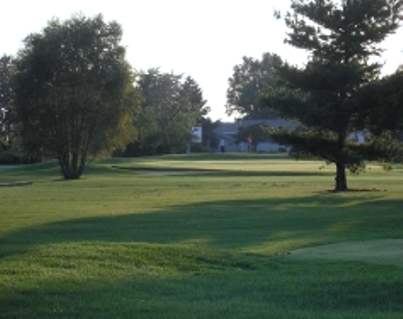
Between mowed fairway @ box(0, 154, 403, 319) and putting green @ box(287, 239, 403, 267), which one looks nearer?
mowed fairway @ box(0, 154, 403, 319)

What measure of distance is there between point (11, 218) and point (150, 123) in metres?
84.9

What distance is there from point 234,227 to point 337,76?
55.3 ft

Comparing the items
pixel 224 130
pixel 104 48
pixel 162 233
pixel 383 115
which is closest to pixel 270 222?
pixel 162 233

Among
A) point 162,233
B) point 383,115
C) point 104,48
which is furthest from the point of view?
point 104,48

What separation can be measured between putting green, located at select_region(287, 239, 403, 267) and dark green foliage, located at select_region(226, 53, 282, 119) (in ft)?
483

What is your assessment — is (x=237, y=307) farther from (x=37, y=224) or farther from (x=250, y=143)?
(x=250, y=143)

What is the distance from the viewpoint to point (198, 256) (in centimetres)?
1544

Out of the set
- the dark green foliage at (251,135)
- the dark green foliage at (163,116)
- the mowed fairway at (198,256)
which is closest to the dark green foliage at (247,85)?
the dark green foliage at (163,116)

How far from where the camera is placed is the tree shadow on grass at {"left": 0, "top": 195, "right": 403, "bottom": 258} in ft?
70.9

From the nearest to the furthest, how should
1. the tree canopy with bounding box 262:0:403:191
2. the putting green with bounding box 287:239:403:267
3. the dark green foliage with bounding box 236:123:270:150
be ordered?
1. the putting green with bounding box 287:239:403:267
2. the tree canopy with bounding box 262:0:403:191
3. the dark green foliage with bounding box 236:123:270:150

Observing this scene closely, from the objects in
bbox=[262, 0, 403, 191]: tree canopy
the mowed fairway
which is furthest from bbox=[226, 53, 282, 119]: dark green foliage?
the mowed fairway

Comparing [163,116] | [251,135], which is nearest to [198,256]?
[163,116]

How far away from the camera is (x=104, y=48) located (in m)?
65.6

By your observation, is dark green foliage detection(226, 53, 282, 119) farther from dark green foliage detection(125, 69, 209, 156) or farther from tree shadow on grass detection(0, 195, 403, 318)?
tree shadow on grass detection(0, 195, 403, 318)
